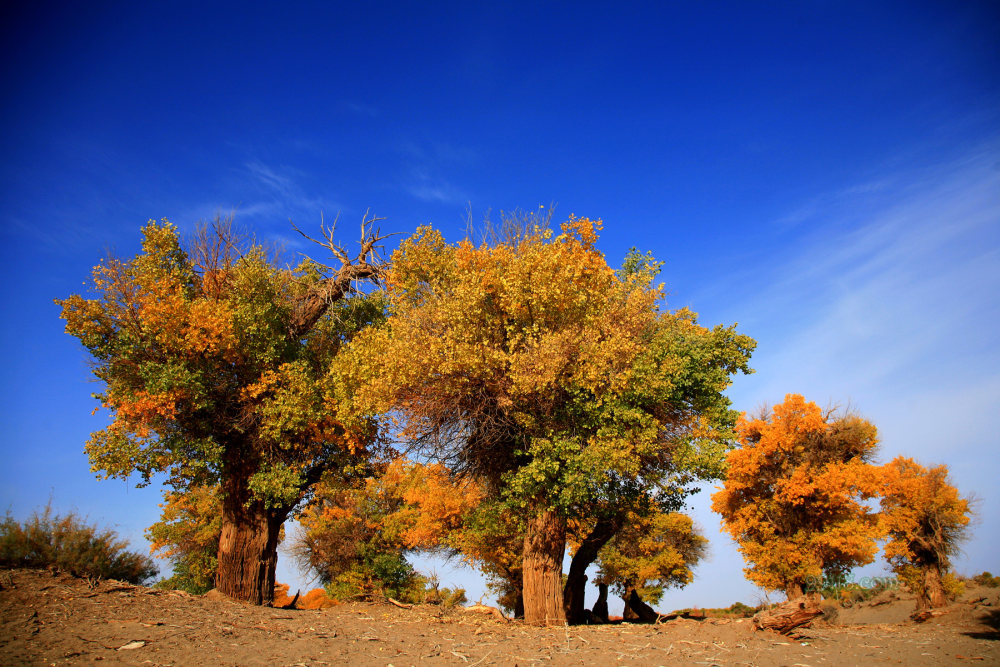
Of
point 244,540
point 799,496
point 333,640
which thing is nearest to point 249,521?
point 244,540

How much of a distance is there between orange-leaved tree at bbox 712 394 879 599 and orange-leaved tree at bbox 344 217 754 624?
48.5 feet

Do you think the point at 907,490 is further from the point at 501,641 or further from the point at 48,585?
the point at 48,585

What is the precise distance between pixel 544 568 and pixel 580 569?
25.7 ft

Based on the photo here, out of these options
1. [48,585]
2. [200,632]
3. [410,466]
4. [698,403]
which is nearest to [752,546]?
[698,403]

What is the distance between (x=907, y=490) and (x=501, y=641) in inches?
1034

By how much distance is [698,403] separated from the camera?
14164 millimetres

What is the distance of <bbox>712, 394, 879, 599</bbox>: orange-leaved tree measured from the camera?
80.9 feet

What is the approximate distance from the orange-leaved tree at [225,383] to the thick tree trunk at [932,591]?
28.6m

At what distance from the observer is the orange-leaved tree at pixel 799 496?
24.7 metres

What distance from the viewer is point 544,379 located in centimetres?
1138

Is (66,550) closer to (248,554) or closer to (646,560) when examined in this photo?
(248,554)

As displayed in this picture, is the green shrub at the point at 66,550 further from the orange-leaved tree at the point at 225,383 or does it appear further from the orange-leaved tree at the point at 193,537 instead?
the orange-leaved tree at the point at 193,537

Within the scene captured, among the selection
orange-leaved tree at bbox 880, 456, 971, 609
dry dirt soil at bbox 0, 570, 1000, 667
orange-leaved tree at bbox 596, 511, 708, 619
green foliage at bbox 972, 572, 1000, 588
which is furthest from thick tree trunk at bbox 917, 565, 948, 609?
dry dirt soil at bbox 0, 570, 1000, 667

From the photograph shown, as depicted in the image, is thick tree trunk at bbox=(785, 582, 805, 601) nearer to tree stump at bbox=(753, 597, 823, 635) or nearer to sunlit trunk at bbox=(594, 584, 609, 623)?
sunlit trunk at bbox=(594, 584, 609, 623)
